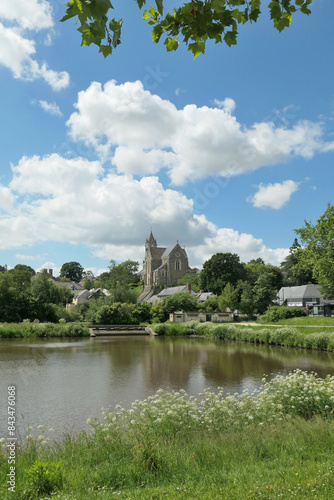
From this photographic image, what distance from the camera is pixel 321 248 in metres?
31.8

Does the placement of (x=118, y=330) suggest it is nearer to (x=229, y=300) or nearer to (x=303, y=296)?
(x=229, y=300)

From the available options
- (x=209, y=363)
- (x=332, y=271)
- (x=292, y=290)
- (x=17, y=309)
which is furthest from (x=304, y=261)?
(x=292, y=290)

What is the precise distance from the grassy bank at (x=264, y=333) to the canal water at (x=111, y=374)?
4.28 ft

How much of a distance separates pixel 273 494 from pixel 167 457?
74.1 inches

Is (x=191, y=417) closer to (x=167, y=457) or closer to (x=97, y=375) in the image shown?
(x=167, y=457)

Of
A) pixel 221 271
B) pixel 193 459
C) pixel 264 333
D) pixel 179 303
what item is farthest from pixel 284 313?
pixel 193 459

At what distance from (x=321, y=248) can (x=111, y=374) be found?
71.1ft

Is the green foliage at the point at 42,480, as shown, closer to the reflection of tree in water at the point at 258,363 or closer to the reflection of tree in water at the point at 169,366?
the reflection of tree in water at the point at 169,366

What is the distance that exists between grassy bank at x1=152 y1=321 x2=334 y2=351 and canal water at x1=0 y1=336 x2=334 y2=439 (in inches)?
51.4

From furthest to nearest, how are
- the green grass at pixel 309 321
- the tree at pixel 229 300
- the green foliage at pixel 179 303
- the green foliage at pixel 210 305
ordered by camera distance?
the green foliage at pixel 210 305 → the green foliage at pixel 179 303 → the tree at pixel 229 300 → the green grass at pixel 309 321

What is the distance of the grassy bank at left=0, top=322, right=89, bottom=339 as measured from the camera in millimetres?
39206

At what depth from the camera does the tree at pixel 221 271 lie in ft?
235

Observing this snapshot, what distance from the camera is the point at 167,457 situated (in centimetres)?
543

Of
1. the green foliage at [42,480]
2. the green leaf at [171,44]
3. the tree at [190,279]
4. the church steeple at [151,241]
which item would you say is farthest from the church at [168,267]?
the green leaf at [171,44]
